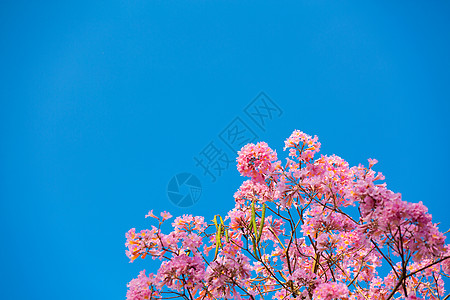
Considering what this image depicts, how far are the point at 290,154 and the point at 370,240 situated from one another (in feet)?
2.84

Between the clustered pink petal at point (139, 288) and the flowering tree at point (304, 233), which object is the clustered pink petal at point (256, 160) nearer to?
the flowering tree at point (304, 233)

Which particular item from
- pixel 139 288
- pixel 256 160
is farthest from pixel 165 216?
pixel 256 160

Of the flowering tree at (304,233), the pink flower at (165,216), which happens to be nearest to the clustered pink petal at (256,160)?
the flowering tree at (304,233)

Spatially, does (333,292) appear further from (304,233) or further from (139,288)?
(139,288)

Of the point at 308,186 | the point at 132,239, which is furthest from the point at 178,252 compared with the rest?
the point at 308,186

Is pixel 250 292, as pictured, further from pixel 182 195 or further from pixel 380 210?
pixel 182 195

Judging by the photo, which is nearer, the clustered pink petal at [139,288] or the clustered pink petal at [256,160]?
the clustered pink petal at [139,288]

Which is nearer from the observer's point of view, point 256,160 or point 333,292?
point 333,292

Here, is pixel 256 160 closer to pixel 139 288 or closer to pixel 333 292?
pixel 333 292

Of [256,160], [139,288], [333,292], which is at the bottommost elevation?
[333,292]

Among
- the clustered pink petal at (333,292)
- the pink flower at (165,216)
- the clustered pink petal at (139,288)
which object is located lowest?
the clustered pink petal at (333,292)

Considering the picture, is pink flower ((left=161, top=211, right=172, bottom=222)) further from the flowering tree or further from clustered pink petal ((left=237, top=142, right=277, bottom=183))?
clustered pink petal ((left=237, top=142, right=277, bottom=183))

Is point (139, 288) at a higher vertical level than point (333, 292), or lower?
higher

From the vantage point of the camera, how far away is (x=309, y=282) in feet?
6.74
